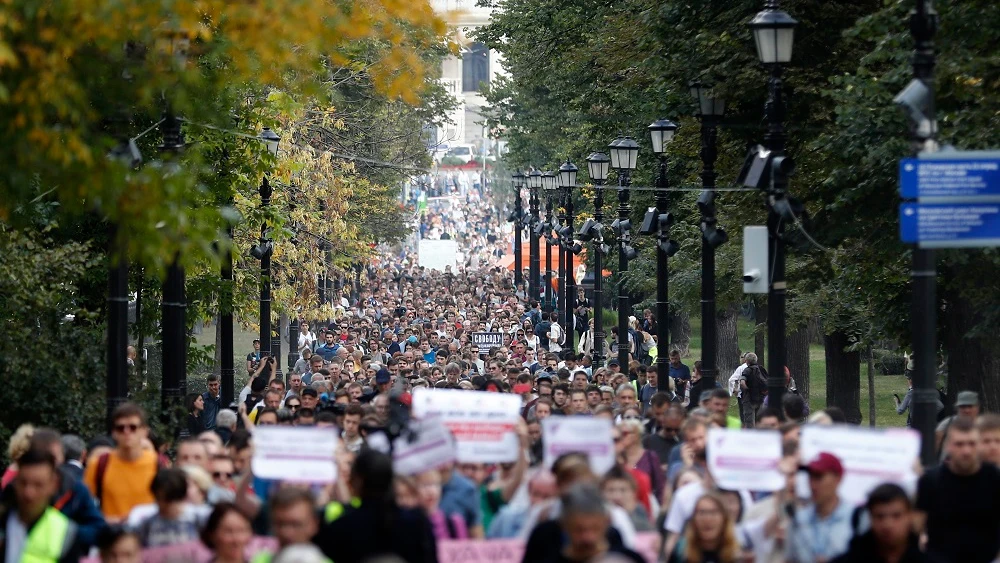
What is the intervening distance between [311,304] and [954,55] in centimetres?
2345

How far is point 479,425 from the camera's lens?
36.3 ft

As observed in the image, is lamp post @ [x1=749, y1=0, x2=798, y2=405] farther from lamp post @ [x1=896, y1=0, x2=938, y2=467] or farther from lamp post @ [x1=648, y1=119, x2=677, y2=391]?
lamp post @ [x1=648, y1=119, x2=677, y2=391]

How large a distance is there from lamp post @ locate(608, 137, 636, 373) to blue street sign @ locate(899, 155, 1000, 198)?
47.7 feet

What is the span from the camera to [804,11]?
2523cm

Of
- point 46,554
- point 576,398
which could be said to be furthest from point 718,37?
point 46,554

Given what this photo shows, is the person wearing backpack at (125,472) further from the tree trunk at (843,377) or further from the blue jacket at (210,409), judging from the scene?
the tree trunk at (843,377)

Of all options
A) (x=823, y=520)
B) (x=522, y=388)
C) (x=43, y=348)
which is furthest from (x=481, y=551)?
(x=522, y=388)

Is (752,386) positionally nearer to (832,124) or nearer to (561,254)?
(832,124)

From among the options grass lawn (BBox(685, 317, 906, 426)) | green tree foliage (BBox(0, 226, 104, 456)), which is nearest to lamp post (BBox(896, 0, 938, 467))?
green tree foliage (BBox(0, 226, 104, 456))

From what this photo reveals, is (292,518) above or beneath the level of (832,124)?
beneath

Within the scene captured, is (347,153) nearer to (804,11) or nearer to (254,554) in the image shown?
(804,11)

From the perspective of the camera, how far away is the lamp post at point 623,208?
29891mm

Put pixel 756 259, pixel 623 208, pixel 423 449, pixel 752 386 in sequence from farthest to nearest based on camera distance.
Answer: pixel 623 208, pixel 752 386, pixel 756 259, pixel 423 449

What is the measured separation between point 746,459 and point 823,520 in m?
1.14
